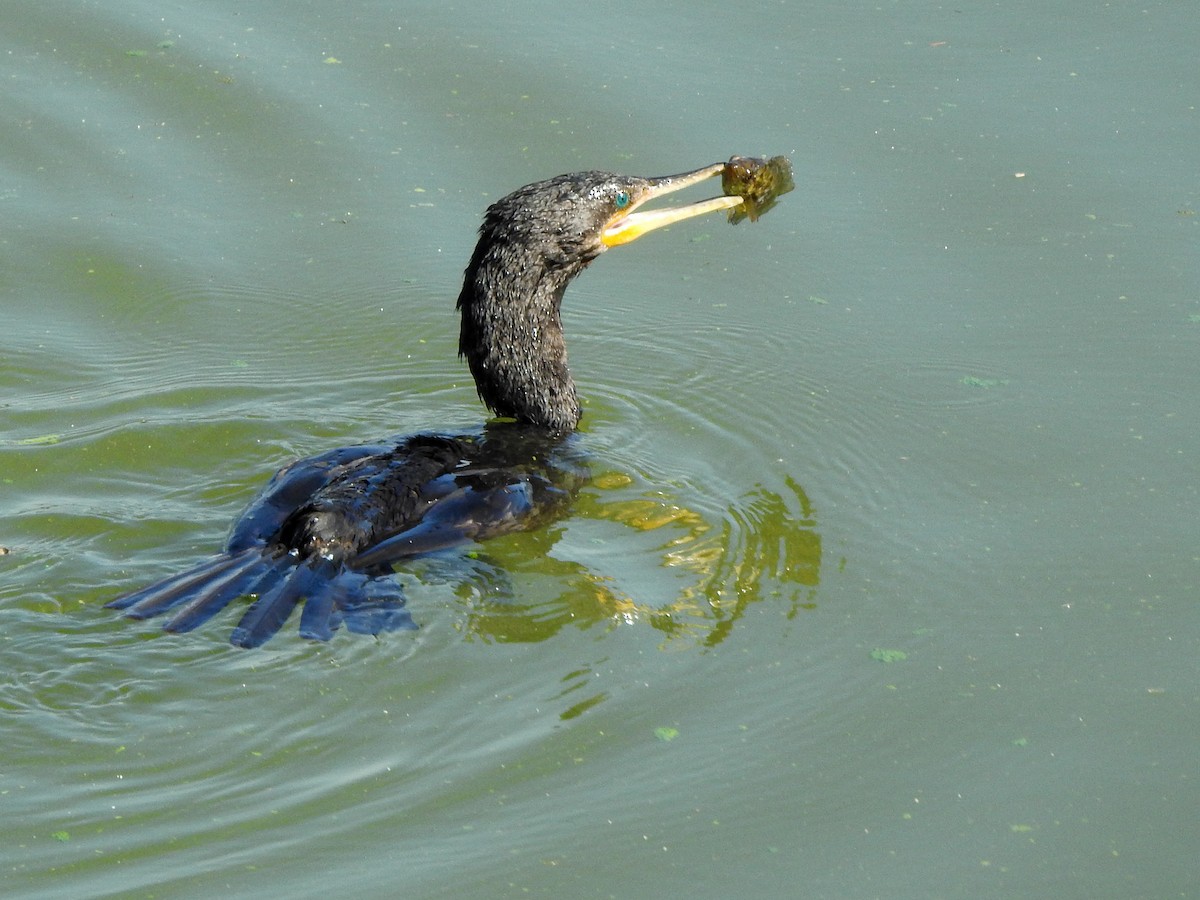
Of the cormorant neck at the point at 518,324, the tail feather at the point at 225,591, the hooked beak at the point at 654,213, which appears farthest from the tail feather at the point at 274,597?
the hooked beak at the point at 654,213

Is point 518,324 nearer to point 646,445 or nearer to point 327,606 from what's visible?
point 646,445

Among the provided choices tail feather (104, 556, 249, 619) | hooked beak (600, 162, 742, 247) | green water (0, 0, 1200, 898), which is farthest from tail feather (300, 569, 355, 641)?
hooked beak (600, 162, 742, 247)

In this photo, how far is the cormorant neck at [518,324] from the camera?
708cm

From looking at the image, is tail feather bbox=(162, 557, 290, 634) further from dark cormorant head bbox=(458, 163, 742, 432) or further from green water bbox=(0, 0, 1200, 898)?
dark cormorant head bbox=(458, 163, 742, 432)

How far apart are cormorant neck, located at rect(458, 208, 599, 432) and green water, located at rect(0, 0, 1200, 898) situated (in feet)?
0.98

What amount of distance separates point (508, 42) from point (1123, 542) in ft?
16.1

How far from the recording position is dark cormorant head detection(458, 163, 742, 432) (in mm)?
7055

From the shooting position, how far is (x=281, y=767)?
5062mm

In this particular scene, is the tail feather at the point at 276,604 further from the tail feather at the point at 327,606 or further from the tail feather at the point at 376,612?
the tail feather at the point at 376,612

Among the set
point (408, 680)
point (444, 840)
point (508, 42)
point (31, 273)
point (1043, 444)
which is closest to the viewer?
point (444, 840)

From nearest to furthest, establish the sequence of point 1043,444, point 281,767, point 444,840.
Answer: point 444,840, point 281,767, point 1043,444

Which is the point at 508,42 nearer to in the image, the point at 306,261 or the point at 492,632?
the point at 306,261

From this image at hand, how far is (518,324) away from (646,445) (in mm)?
746

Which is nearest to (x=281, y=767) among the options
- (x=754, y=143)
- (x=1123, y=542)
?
(x=1123, y=542)
